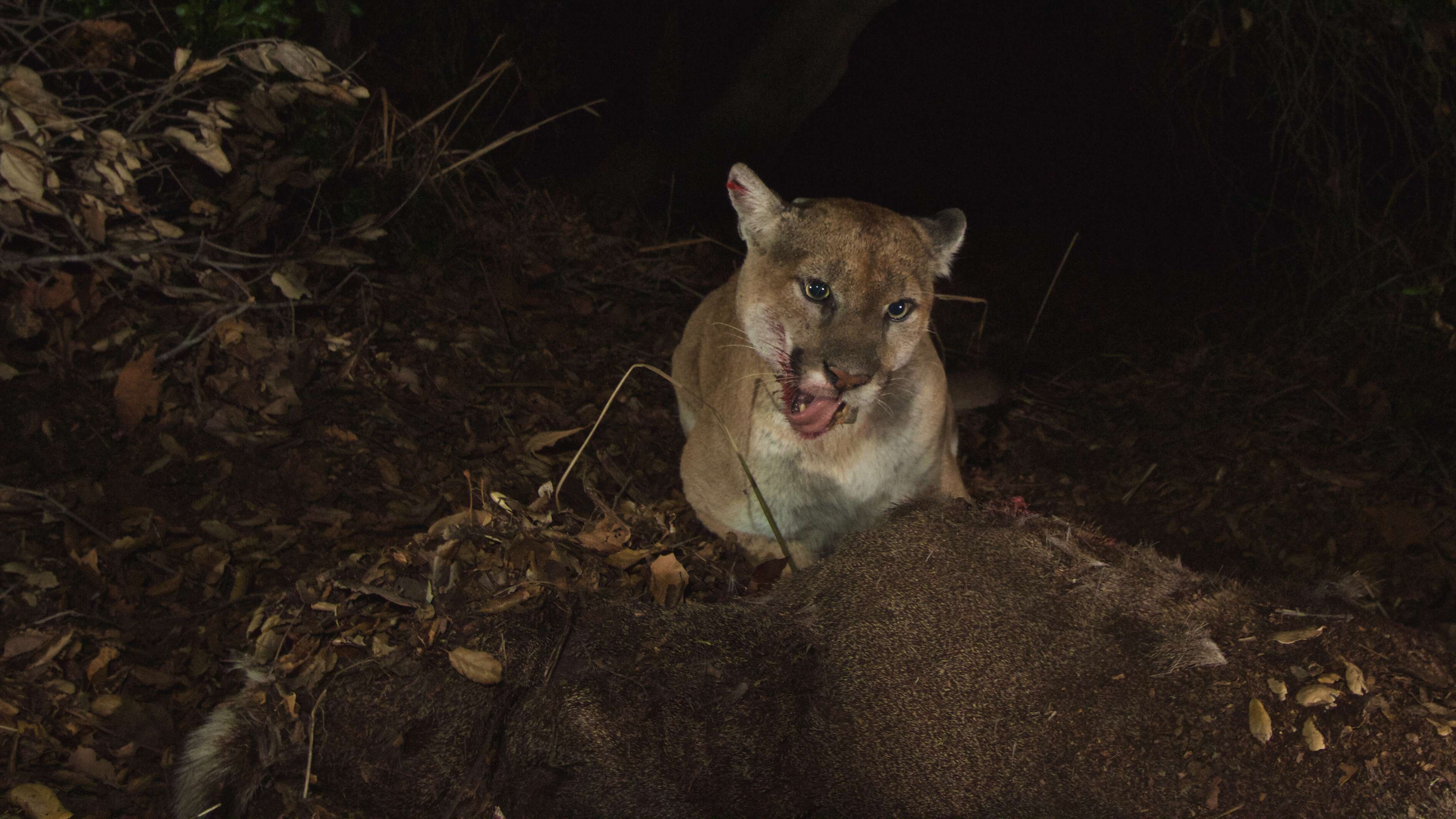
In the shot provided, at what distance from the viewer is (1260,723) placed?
2.45 m

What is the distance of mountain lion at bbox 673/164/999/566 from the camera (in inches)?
139

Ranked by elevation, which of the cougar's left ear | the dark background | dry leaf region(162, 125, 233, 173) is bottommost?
the dark background

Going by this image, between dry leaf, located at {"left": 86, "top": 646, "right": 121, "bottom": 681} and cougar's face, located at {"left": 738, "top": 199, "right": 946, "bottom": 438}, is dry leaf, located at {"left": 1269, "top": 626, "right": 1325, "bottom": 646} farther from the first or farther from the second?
dry leaf, located at {"left": 86, "top": 646, "right": 121, "bottom": 681}

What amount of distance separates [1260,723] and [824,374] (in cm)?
166

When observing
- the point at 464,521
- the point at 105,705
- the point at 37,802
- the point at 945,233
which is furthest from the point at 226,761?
the point at 945,233

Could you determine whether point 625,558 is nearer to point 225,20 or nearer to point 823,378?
point 823,378

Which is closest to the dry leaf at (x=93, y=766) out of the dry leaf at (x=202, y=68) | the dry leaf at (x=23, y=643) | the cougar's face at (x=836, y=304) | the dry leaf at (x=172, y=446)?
the dry leaf at (x=23, y=643)

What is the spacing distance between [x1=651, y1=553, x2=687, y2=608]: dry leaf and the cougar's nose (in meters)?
0.86

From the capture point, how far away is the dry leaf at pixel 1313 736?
7.91ft

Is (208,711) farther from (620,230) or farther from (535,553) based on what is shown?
(620,230)

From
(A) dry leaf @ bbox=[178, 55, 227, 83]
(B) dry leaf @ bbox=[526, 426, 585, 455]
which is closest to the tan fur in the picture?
(B) dry leaf @ bbox=[526, 426, 585, 455]

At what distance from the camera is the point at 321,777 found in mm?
2512

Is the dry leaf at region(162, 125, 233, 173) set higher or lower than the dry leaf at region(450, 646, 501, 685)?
higher

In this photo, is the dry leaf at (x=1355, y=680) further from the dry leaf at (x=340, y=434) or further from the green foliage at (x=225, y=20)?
the green foliage at (x=225, y=20)
